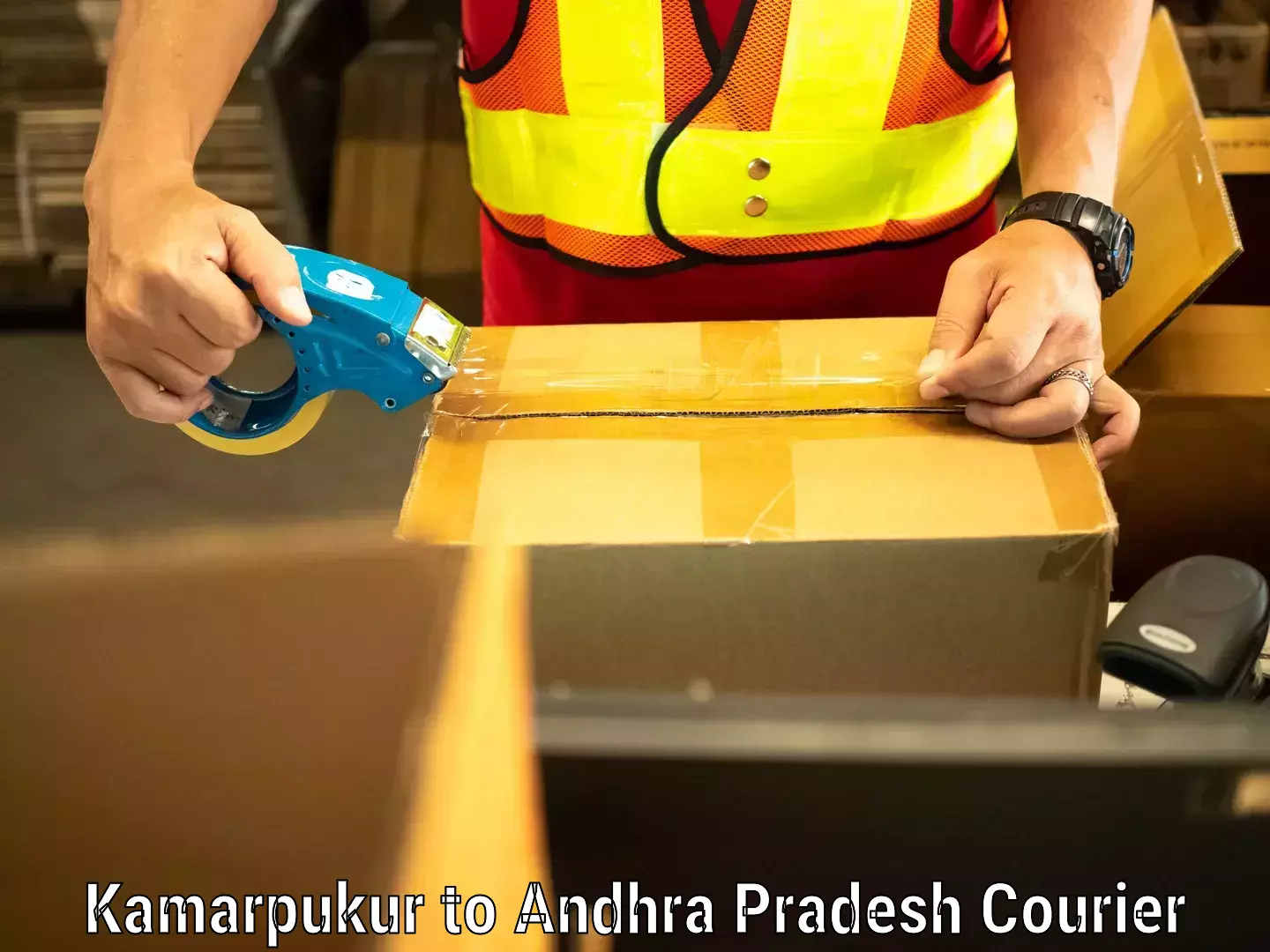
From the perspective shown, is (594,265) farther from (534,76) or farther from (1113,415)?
(1113,415)

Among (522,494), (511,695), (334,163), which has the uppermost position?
(334,163)

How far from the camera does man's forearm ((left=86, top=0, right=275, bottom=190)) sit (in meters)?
0.65

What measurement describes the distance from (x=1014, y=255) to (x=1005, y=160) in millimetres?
232

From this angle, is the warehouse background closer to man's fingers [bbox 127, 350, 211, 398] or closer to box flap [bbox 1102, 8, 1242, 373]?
box flap [bbox 1102, 8, 1242, 373]

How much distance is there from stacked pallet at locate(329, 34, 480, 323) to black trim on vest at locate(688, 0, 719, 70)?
3.92ft

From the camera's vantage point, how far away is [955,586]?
0.50 meters

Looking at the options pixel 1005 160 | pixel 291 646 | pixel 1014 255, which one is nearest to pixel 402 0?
pixel 1005 160

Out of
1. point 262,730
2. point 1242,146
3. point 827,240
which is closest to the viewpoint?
point 262,730

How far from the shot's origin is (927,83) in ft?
2.39

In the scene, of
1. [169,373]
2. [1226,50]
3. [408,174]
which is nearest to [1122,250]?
[169,373]

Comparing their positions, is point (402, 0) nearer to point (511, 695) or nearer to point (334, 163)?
point (334, 163)

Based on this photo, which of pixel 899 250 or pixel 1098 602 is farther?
pixel 899 250

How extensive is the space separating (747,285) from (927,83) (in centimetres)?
19

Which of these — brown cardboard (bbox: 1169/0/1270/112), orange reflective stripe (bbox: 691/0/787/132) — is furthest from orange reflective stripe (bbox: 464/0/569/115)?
brown cardboard (bbox: 1169/0/1270/112)
